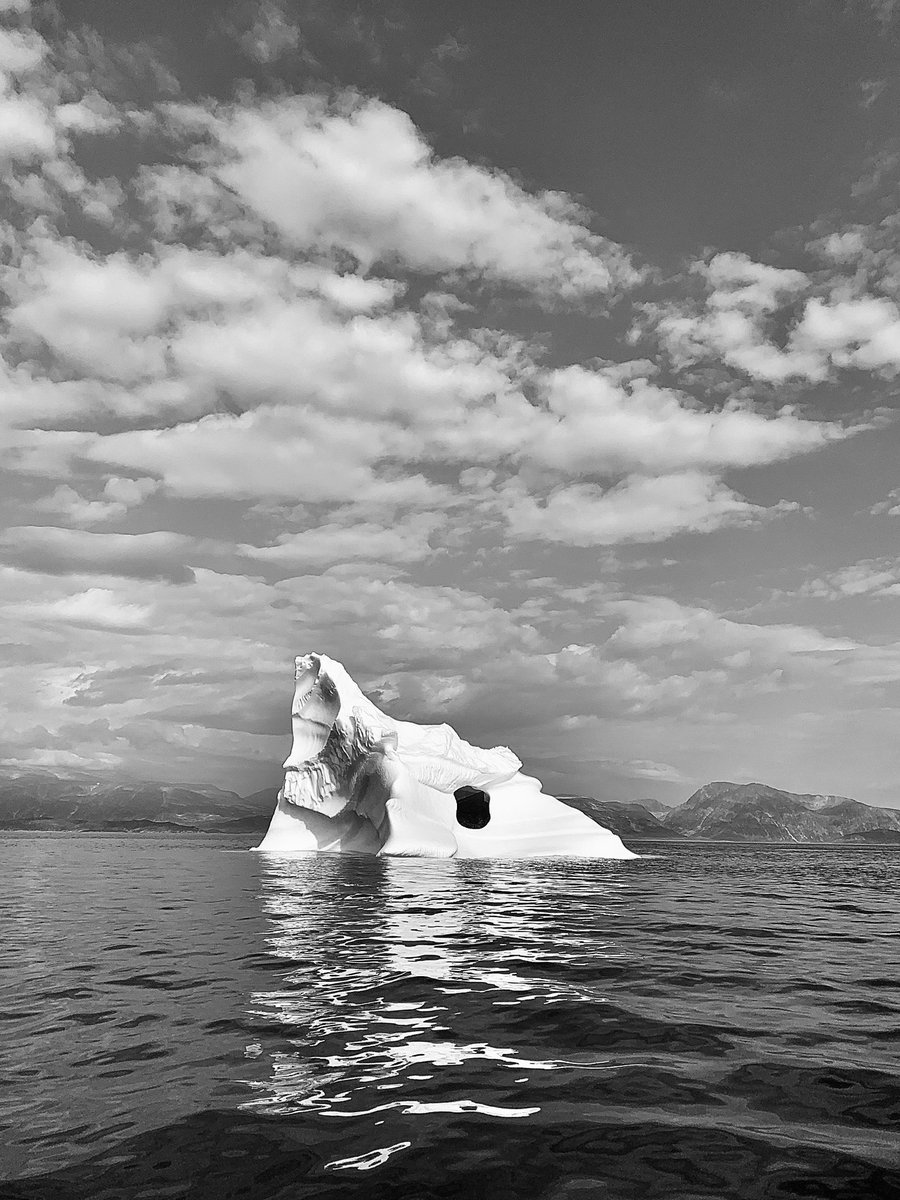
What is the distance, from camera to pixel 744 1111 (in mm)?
5562

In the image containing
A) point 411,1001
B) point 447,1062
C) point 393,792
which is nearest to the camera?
point 447,1062

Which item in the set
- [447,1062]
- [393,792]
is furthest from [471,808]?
[447,1062]

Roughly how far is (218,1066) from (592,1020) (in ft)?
12.3

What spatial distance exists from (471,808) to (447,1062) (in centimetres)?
5099

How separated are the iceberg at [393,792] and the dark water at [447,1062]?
80.8 ft

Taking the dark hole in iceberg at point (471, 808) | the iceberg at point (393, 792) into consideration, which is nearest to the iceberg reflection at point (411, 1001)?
the iceberg at point (393, 792)

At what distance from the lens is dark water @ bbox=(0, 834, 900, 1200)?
15.3 feet

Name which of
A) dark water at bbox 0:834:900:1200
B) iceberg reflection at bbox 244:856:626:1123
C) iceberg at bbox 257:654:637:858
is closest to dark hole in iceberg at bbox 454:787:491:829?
iceberg at bbox 257:654:637:858

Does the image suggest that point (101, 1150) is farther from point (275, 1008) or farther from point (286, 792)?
point (286, 792)

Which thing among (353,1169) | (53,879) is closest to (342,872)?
(53,879)

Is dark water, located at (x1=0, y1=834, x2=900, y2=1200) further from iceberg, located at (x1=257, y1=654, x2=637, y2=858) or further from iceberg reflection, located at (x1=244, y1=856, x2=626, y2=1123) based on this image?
iceberg, located at (x1=257, y1=654, x2=637, y2=858)

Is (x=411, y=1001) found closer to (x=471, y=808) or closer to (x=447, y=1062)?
(x=447, y=1062)

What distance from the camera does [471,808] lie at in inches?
2226

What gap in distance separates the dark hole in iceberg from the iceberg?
7365 millimetres
